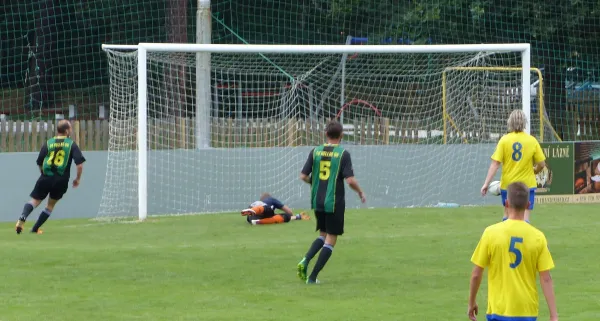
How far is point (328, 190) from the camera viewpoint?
1094 centimetres

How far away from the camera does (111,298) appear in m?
10.1

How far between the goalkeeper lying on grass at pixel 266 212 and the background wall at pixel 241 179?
2.64 metres

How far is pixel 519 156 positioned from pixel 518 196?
5729 mm

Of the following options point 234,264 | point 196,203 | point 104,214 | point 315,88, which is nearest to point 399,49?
point 315,88

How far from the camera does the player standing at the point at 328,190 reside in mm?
10906

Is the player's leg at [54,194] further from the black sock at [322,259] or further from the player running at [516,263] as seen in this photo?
the player running at [516,263]

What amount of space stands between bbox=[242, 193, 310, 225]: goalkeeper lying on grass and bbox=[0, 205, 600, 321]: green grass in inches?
13.0

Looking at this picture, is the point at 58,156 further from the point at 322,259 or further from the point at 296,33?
the point at 296,33

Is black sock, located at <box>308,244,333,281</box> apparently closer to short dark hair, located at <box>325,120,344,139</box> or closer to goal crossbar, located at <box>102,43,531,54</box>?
short dark hair, located at <box>325,120,344,139</box>

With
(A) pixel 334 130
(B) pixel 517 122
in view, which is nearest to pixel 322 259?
(A) pixel 334 130

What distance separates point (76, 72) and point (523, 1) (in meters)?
11.9

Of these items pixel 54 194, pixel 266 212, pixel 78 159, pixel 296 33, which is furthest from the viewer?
pixel 296 33

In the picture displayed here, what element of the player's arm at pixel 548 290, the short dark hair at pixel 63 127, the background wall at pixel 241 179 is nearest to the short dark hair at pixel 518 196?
the player's arm at pixel 548 290

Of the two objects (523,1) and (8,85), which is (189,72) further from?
(523,1)
